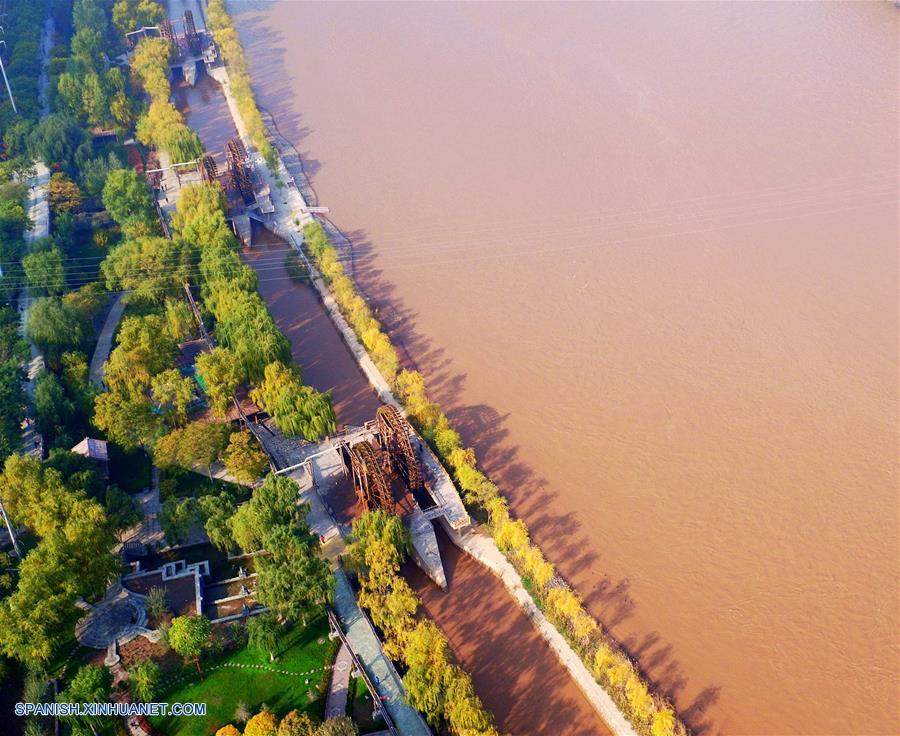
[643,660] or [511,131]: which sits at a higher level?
[511,131]

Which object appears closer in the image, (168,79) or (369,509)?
(369,509)

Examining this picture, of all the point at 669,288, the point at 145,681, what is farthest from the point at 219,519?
the point at 669,288

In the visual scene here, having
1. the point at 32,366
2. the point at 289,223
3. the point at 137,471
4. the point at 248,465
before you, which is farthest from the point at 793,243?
the point at 32,366

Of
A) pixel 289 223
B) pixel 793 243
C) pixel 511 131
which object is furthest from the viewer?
pixel 511 131

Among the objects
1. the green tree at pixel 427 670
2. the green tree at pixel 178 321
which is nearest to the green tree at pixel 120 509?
the green tree at pixel 178 321

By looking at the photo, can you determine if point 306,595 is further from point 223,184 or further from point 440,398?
point 223,184

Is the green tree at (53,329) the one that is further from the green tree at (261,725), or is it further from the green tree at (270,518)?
the green tree at (261,725)

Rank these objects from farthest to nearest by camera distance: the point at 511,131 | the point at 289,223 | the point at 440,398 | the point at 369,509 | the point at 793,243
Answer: the point at 511,131 < the point at 289,223 < the point at 793,243 < the point at 440,398 < the point at 369,509
